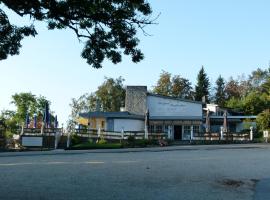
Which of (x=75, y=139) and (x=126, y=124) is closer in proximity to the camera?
(x=75, y=139)

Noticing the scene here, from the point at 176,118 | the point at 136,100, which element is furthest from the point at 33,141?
the point at 136,100

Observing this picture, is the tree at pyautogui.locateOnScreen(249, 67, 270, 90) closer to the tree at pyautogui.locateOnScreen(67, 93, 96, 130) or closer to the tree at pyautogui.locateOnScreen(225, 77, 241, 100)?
the tree at pyautogui.locateOnScreen(225, 77, 241, 100)

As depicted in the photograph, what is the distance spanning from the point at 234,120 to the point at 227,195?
176 ft

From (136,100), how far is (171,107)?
4.27 metres

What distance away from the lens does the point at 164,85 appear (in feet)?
276

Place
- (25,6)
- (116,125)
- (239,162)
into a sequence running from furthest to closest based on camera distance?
(116,125) → (239,162) → (25,6)

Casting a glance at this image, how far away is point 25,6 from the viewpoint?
30.8ft

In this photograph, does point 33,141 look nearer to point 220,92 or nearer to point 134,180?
point 134,180

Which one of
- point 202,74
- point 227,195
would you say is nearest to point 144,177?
point 227,195

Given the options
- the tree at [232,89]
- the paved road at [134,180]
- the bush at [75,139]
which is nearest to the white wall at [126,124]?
the bush at [75,139]

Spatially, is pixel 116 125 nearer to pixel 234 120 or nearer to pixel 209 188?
pixel 234 120

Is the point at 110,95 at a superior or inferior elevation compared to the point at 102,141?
superior

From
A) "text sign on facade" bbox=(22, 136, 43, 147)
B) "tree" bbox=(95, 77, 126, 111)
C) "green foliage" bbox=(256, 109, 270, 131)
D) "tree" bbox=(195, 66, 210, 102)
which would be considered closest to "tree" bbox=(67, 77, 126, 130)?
"tree" bbox=(95, 77, 126, 111)

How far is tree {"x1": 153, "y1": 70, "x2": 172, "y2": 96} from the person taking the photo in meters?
83.7
